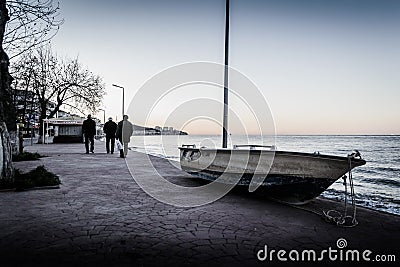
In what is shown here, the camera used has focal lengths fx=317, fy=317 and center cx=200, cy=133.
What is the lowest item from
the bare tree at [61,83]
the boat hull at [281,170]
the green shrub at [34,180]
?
the green shrub at [34,180]

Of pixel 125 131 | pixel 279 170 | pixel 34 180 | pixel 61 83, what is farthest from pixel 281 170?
pixel 61 83

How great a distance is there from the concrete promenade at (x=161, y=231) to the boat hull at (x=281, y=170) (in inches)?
13.4

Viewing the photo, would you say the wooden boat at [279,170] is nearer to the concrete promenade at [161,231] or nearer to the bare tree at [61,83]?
the concrete promenade at [161,231]

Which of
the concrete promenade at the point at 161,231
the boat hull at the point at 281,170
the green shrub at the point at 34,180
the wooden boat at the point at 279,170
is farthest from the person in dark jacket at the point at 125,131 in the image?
the concrete promenade at the point at 161,231

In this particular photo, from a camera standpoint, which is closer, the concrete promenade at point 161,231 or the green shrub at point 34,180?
the concrete promenade at point 161,231

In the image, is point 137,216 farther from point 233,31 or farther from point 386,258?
point 233,31

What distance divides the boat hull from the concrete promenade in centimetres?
34

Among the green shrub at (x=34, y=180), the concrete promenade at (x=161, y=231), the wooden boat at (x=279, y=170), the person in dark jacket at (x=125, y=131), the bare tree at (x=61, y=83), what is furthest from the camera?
the bare tree at (x=61, y=83)

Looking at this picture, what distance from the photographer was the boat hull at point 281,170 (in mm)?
5324

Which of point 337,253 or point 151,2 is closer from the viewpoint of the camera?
point 337,253

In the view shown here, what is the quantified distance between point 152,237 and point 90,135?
15815 millimetres

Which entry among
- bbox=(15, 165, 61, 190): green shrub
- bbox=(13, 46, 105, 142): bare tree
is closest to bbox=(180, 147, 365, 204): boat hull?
bbox=(15, 165, 61, 190): green shrub

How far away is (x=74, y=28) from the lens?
1521 cm

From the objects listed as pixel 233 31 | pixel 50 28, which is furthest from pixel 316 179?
pixel 50 28
